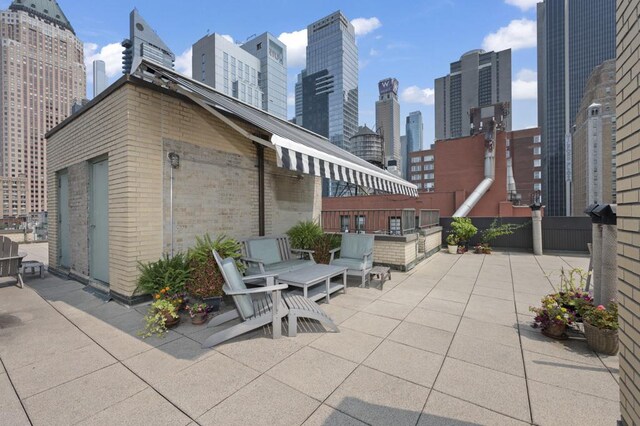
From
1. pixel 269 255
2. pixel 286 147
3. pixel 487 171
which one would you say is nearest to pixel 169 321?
pixel 269 255

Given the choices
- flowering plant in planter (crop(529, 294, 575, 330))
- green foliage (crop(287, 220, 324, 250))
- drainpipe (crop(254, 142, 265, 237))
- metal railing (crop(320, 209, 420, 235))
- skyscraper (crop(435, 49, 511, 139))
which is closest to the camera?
flowering plant in planter (crop(529, 294, 575, 330))

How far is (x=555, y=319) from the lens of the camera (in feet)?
11.9

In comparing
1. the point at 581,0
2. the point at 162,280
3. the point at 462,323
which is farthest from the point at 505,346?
the point at 581,0

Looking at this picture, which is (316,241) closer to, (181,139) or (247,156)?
(247,156)

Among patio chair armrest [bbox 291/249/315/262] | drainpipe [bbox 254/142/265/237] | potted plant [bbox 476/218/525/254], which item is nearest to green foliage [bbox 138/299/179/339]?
patio chair armrest [bbox 291/249/315/262]

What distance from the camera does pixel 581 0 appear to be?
127250mm

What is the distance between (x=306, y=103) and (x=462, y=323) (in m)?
136

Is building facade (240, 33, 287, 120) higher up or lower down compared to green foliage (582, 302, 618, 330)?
higher up

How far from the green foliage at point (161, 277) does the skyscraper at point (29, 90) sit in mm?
63796

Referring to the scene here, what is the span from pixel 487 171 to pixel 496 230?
33.4 ft

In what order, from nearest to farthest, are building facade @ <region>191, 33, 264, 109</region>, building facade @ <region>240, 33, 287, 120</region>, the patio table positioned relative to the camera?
1. the patio table
2. building facade @ <region>191, 33, 264, 109</region>
3. building facade @ <region>240, 33, 287, 120</region>

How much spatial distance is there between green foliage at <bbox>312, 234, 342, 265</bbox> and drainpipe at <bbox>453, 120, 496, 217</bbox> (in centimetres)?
1420

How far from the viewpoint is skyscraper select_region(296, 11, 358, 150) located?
383 feet

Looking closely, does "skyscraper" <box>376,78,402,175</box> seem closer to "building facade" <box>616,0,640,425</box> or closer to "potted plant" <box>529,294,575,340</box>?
"potted plant" <box>529,294,575,340</box>
